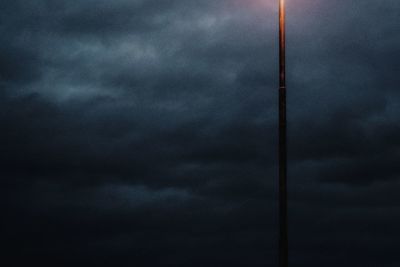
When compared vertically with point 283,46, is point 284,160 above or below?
below

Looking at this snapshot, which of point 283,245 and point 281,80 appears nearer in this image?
point 283,245

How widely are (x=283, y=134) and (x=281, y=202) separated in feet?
5.58

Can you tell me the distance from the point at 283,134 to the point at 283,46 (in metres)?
2.26

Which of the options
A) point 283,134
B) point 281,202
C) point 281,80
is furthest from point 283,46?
point 281,202

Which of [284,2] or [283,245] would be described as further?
[284,2]

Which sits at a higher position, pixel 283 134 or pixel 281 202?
pixel 283 134

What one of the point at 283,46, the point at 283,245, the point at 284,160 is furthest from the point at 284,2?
the point at 283,245

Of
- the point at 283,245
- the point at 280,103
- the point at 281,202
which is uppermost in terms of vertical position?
the point at 280,103

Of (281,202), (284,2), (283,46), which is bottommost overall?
(281,202)

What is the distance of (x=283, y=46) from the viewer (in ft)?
58.4

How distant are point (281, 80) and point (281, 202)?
3.11 meters

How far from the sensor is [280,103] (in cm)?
1764

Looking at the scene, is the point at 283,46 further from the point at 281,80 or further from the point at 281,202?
the point at 281,202

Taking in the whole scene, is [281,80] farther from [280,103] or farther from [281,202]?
[281,202]
